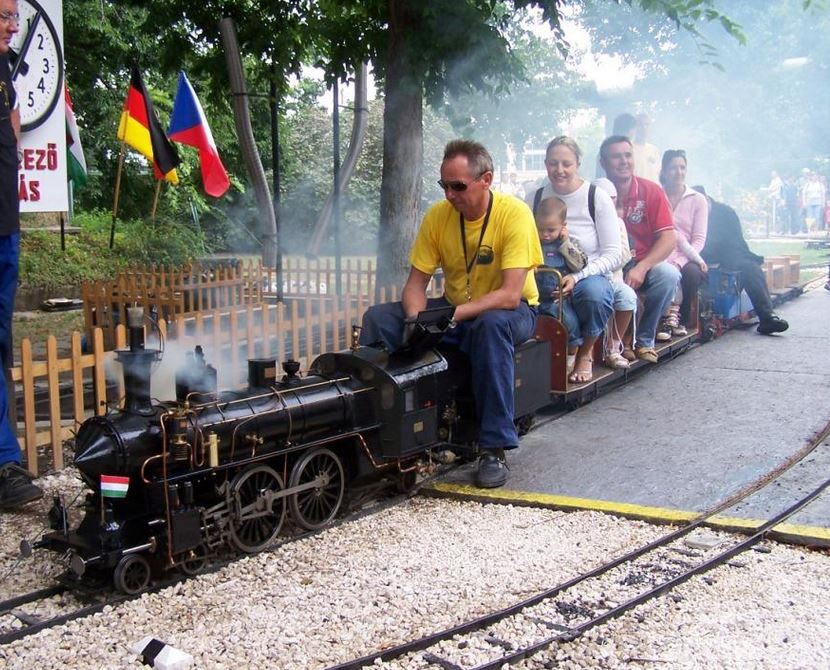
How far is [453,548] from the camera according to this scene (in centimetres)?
430

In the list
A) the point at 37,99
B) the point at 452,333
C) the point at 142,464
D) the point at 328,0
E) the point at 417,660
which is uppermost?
the point at 328,0

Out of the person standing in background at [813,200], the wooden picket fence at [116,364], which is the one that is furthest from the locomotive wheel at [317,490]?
the person standing in background at [813,200]

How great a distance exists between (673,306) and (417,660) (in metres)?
6.15

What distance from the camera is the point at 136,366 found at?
381 centimetres

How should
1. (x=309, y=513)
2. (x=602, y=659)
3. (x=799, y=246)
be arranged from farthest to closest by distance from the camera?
(x=799, y=246) → (x=309, y=513) → (x=602, y=659)

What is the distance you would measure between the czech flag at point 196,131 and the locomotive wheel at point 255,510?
20.9 feet

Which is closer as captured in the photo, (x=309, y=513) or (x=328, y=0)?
(x=309, y=513)

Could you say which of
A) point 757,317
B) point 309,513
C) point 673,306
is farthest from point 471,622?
point 757,317

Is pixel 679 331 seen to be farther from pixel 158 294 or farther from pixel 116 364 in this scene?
pixel 158 294

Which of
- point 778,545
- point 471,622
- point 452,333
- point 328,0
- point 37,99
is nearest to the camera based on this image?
point 471,622

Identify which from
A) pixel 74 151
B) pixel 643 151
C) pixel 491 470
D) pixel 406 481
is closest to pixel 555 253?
pixel 491 470

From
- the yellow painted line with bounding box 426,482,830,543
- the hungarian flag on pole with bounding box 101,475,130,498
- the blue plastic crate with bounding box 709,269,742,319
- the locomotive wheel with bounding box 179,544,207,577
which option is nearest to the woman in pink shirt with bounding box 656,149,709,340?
the blue plastic crate with bounding box 709,269,742,319

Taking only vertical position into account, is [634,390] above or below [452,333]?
below

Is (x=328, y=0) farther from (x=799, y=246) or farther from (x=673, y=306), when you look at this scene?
(x=799, y=246)
